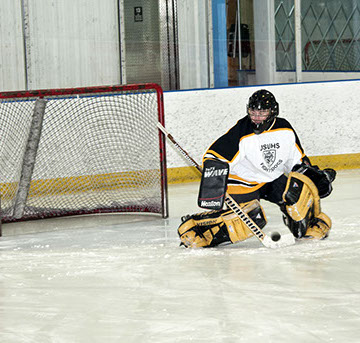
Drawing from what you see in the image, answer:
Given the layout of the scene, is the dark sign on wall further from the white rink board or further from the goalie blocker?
the goalie blocker

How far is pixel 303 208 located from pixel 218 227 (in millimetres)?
→ 419

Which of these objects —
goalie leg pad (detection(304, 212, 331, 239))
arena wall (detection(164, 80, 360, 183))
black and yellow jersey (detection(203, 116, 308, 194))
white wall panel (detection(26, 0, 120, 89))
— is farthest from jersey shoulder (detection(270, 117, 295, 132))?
white wall panel (detection(26, 0, 120, 89))

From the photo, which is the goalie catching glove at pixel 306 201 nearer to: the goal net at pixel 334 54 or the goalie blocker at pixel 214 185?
the goalie blocker at pixel 214 185

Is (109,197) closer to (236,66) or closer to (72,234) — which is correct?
(72,234)

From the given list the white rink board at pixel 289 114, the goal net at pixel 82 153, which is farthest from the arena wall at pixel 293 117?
the goal net at pixel 82 153

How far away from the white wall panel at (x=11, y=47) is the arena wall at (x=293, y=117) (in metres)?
1.14

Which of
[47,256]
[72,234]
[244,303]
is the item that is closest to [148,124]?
[72,234]

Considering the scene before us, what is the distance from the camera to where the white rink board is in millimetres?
6305

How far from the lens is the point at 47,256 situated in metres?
3.94

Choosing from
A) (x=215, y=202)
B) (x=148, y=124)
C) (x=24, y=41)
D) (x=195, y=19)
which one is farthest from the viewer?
(x=195, y=19)

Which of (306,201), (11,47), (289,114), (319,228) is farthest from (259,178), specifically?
(11,47)

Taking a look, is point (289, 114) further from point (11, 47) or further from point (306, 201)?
point (306, 201)

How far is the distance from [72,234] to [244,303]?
5.97ft

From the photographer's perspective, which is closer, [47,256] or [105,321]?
[105,321]
